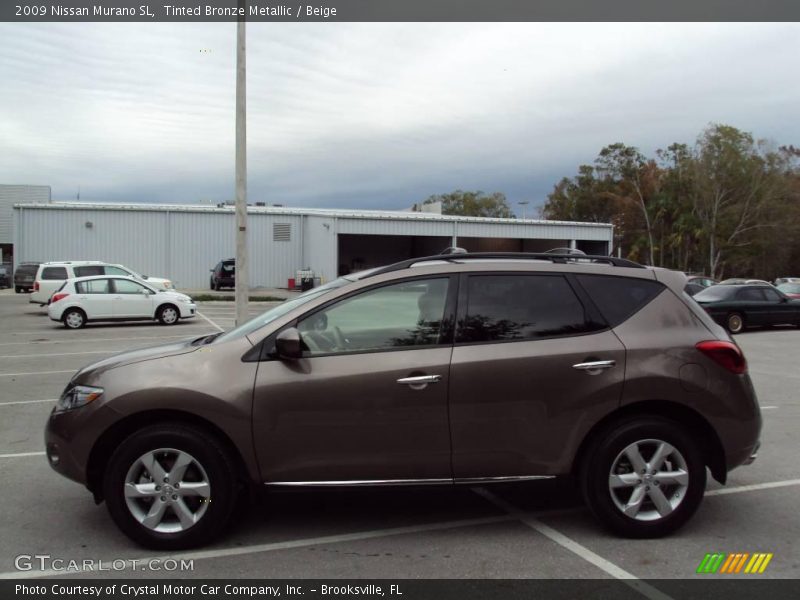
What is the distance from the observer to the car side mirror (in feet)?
12.7

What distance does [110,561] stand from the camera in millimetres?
3783

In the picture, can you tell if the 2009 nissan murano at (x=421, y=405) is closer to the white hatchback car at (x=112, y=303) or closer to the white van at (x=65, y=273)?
the white hatchback car at (x=112, y=303)

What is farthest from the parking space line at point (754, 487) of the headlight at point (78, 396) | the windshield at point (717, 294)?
the windshield at point (717, 294)

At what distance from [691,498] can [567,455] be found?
82 centimetres

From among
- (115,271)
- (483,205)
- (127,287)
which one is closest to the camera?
(127,287)

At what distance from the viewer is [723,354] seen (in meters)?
4.16

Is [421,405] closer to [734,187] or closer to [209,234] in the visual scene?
[209,234]

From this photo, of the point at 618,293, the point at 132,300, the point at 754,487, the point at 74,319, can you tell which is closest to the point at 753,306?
the point at 754,487

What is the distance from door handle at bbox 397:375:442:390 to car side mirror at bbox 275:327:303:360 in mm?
633

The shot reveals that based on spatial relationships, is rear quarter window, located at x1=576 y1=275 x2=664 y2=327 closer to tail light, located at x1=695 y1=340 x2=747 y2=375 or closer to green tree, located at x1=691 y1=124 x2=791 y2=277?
tail light, located at x1=695 y1=340 x2=747 y2=375

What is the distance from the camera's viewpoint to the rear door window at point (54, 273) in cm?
2300

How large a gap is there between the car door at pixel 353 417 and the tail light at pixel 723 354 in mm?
1655

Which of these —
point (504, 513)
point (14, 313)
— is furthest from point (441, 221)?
point (504, 513)

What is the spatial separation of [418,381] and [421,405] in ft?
0.48
